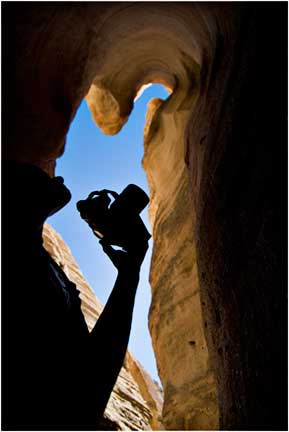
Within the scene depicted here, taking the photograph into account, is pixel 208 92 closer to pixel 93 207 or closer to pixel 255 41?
pixel 255 41

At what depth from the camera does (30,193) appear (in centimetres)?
176

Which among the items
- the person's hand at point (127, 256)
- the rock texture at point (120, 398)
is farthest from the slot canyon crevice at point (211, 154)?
the rock texture at point (120, 398)

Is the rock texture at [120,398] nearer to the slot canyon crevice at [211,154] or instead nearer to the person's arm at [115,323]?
the slot canyon crevice at [211,154]

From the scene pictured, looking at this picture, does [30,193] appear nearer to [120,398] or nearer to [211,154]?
[211,154]

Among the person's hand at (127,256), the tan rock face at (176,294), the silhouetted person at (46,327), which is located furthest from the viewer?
the tan rock face at (176,294)

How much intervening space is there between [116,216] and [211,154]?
0.71 meters

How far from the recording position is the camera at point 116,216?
1867mm

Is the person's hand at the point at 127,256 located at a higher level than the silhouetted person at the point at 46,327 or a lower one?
higher

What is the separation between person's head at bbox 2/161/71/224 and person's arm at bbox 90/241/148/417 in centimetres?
28

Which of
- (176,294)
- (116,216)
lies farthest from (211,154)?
(176,294)

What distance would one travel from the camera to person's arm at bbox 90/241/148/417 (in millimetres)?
1560

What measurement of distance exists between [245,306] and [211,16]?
5.86 feet

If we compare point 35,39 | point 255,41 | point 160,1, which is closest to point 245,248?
point 255,41

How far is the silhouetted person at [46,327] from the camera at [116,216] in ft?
0.12
